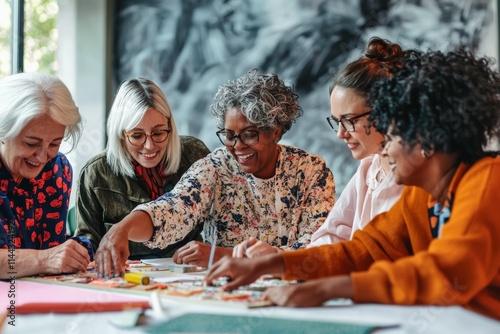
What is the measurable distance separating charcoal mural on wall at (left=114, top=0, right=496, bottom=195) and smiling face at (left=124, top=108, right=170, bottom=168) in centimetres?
169

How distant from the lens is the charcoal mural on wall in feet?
13.5

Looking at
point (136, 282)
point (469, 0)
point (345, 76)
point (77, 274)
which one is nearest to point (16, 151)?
point (77, 274)

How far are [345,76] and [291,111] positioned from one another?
46 centimetres

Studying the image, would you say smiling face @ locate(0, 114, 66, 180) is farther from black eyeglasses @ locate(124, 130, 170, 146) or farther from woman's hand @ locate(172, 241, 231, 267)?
woman's hand @ locate(172, 241, 231, 267)

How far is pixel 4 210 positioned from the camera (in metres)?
2.05

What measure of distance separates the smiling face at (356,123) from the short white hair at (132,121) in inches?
34.2

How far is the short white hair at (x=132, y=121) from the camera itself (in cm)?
266

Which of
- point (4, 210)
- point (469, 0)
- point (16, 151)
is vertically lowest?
point (4, 210)

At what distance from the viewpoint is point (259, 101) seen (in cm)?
238

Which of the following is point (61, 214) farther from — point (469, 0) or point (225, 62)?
point (469, 0)

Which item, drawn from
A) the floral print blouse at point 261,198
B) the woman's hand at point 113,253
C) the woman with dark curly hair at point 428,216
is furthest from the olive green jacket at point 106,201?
the woman with dark curly hair at point 428,216

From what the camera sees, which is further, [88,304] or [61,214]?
[61,214]

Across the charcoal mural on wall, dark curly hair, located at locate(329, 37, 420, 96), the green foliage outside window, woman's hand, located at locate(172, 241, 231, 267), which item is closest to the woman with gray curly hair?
woman's hand, located at locate(172, 241, 231, 267)

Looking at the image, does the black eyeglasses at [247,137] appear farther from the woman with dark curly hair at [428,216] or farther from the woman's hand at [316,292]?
the woman's hand at [316,292]
